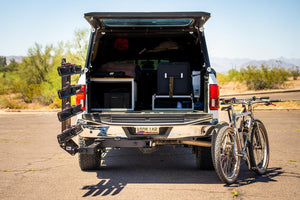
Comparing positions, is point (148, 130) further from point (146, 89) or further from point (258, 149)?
point (146, 89)

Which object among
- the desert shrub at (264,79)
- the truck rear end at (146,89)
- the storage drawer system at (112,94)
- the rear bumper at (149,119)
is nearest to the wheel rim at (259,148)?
the truck rear end at (146,89)

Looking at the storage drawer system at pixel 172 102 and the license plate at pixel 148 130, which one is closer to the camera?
the license plate at pixel 148 130

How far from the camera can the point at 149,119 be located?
19.2 feet

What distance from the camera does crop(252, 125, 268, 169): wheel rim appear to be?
20.6 feet

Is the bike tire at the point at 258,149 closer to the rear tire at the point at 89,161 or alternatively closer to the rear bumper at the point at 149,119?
the rear bumper at the point at 149,119

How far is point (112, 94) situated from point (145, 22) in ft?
4.46

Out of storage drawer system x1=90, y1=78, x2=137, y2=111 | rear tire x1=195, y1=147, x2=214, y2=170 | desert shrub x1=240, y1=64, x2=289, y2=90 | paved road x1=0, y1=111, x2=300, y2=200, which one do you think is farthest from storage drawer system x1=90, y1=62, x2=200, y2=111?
desert shrub x1=240, y1=64, x2=289, y2=90

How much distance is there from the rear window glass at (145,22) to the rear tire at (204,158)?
2.13 meters

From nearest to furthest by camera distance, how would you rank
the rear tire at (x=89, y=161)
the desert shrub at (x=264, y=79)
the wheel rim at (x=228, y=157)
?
1. the wheel rim at (x=228, y=157)
2. the rear tire at (x=89, y=161)
3. the desert shrub at (x=264, y=79)

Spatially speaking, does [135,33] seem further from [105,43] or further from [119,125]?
[119,125]

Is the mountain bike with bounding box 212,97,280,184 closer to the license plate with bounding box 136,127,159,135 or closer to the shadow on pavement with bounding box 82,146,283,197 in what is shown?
the shadow on pavement with bounding box 82,146,283,197

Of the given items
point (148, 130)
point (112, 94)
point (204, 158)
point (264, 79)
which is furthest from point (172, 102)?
point (264, 79)

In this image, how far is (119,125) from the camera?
226 inches

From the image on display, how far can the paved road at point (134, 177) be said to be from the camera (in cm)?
511
